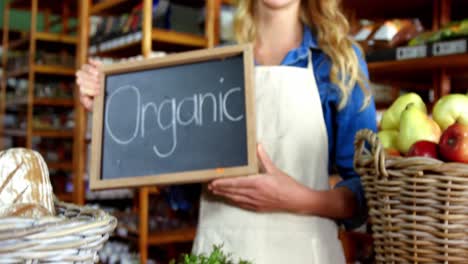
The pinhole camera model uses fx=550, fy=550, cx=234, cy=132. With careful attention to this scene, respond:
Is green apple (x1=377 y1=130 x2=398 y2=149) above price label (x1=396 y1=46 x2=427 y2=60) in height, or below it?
below

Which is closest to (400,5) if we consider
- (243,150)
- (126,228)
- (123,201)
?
(243,150)

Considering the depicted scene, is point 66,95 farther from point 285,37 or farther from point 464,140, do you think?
point 464,140

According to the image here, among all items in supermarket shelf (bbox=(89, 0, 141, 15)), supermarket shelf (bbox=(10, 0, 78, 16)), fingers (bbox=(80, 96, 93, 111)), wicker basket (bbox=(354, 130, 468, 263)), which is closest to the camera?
wicker basket (bbox=(354, 130, 468, 263))

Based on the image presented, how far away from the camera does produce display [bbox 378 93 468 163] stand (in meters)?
1.01

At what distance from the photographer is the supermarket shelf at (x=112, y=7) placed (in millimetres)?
3843

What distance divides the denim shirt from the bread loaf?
782mm

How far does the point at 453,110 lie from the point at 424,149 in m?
0.16

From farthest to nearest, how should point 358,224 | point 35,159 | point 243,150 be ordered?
point 358,224 < point 243,150 < point 35,159

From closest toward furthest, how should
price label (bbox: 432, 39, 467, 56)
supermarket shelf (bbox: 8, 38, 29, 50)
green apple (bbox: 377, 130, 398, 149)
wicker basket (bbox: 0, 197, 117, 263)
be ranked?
wicker basket (bbox: 0, 197, 117, 263)
green apple (bbox: 377, 130, 398, 149)
price label (bbox: 432, 39, 467, 56)
supermarket shelf (bbox: 8, 38, 29, 50)

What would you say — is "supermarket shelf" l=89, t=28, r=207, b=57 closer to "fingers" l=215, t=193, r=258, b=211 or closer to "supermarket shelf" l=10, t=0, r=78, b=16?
"fingers" l=215, t=193, r=258, b=211

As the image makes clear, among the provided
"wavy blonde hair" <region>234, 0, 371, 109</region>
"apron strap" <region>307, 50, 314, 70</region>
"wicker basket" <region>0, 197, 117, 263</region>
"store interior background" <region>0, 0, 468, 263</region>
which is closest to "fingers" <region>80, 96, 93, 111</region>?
"store interior background" <region>0, 0, 468, 263</region>

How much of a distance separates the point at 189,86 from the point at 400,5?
1769 mm

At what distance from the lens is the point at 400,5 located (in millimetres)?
2809

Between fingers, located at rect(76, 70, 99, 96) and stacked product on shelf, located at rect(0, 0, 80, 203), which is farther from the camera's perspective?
stacked product on shelf, located at rect(0, 0, 80, 203)
